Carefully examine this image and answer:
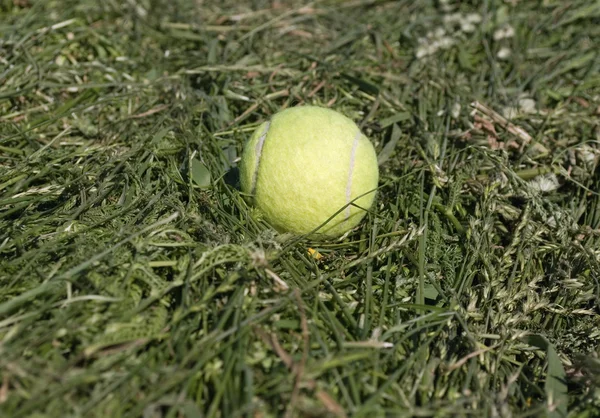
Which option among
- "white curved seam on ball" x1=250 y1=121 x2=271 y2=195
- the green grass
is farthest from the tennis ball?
the green grass

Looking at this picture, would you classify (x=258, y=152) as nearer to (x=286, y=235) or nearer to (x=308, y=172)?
(x=308, y=172)

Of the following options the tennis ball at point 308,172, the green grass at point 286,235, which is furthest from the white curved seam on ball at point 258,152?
the green grass at point 286,235

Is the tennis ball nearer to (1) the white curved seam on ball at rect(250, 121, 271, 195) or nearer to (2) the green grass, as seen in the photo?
(1) the white curved seam on ball at rect(250, 121, 271, 195)

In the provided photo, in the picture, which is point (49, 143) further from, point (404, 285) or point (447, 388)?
point (447, 388)

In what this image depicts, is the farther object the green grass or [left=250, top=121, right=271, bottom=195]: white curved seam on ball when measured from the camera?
[left=250, top=121, right=271, bottom=195]: white curved seam on ball

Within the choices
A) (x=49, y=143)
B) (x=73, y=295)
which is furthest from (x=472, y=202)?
(x=49, y=143)

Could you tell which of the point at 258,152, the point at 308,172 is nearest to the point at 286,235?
the point at 308,172
